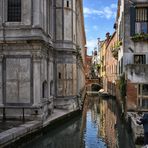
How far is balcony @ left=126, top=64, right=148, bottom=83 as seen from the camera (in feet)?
65.6

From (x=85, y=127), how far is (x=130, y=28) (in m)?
6.81

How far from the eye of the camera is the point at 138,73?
20.0 meters

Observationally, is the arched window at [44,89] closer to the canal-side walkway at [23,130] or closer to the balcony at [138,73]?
the canal-side walkway at [23,130]

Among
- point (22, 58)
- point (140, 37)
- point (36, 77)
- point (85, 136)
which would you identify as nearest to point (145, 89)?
point (140, 37)

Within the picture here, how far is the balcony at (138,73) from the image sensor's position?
20000mm

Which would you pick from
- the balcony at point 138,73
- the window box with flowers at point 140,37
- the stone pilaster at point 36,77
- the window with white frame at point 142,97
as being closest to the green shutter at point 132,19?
the window box with flowers at point 140,37

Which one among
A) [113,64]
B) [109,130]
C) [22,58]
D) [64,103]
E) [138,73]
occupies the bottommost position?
[109,130]

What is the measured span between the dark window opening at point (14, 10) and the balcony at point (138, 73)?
6.99 m

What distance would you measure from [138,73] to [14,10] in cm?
796

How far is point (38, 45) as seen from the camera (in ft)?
59.0

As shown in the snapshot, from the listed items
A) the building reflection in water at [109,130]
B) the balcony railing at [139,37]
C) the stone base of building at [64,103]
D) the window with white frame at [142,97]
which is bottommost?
the building reflection in water at [109,130]

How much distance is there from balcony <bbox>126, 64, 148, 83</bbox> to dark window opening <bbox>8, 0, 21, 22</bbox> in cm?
699

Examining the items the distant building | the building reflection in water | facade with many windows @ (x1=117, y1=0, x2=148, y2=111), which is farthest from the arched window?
the distant building

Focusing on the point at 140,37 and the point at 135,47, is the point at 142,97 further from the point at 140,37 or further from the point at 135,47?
the point at 140,37
